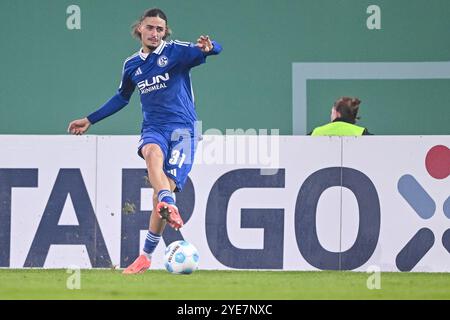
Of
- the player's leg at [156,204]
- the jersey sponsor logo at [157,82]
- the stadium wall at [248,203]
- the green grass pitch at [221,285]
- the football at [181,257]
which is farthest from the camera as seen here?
the stadium wall at [248,203]

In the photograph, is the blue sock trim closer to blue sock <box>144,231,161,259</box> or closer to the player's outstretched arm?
blue sock <box>144,231,161,259</box>

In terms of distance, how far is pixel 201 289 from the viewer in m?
8.13

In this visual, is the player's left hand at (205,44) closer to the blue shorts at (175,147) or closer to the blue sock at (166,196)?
the blue shorts at (175,147)

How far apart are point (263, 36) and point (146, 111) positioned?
13.4ft

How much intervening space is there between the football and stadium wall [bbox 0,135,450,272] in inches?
42.2

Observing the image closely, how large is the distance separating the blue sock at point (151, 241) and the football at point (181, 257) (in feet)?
0.85

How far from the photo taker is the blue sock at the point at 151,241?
917cm

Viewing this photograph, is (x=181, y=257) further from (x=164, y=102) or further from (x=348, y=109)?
(x=348, y=109)

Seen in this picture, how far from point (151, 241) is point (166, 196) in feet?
2.22

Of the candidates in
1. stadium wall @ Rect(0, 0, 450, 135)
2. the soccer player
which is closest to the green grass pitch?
the soccer player

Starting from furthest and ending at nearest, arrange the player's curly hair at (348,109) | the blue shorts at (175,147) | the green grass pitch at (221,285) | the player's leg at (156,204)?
the player's curly hair at (348,109), the blue shorts at (175,147), the player's leg at (156,204), the green grass pitch at (221,285)

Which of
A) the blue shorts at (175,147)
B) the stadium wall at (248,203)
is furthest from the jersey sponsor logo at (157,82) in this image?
the stadium wall at (248,203)

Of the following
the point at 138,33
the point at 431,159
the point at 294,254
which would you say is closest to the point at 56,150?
the point at 138,33
